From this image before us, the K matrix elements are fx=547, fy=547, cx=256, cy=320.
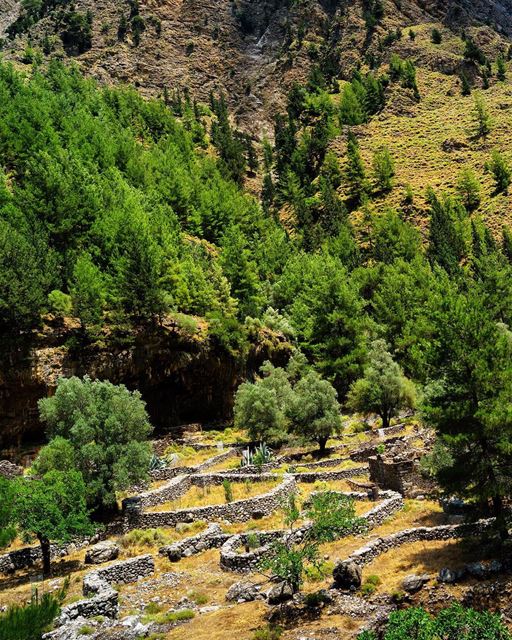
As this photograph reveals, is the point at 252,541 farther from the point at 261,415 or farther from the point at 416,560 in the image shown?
the point at 261,415

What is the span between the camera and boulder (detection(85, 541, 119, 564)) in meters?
21.8

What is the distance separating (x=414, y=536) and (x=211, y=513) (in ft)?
32.3

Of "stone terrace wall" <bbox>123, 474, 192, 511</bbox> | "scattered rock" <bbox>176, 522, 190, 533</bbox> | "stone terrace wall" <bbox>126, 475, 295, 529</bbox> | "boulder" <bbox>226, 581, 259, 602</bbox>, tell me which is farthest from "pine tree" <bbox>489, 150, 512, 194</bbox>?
"boulder" <bbox>226, 581, 259, 602</bbox>

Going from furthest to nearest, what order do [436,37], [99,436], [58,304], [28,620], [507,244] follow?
1. [436,37]
2. [507,244]
3. [58,304]
4. [99,436]
5. [28,620]

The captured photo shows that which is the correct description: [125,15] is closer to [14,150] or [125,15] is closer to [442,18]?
[442,18]

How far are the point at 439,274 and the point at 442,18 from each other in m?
133

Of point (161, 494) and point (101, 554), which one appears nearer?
point (101, 554)

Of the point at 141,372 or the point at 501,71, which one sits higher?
the point at 501,71

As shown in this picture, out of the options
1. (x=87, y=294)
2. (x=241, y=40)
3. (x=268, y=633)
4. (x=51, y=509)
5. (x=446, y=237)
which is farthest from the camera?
(x=241, y=40)

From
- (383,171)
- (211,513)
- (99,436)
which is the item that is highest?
(383,171)

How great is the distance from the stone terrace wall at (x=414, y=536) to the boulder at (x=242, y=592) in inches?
130

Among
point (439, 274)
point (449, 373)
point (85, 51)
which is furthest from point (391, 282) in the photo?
point (85, 51)

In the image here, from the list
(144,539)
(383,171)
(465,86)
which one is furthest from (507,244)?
(144,539)

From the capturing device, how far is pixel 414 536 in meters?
20.0
